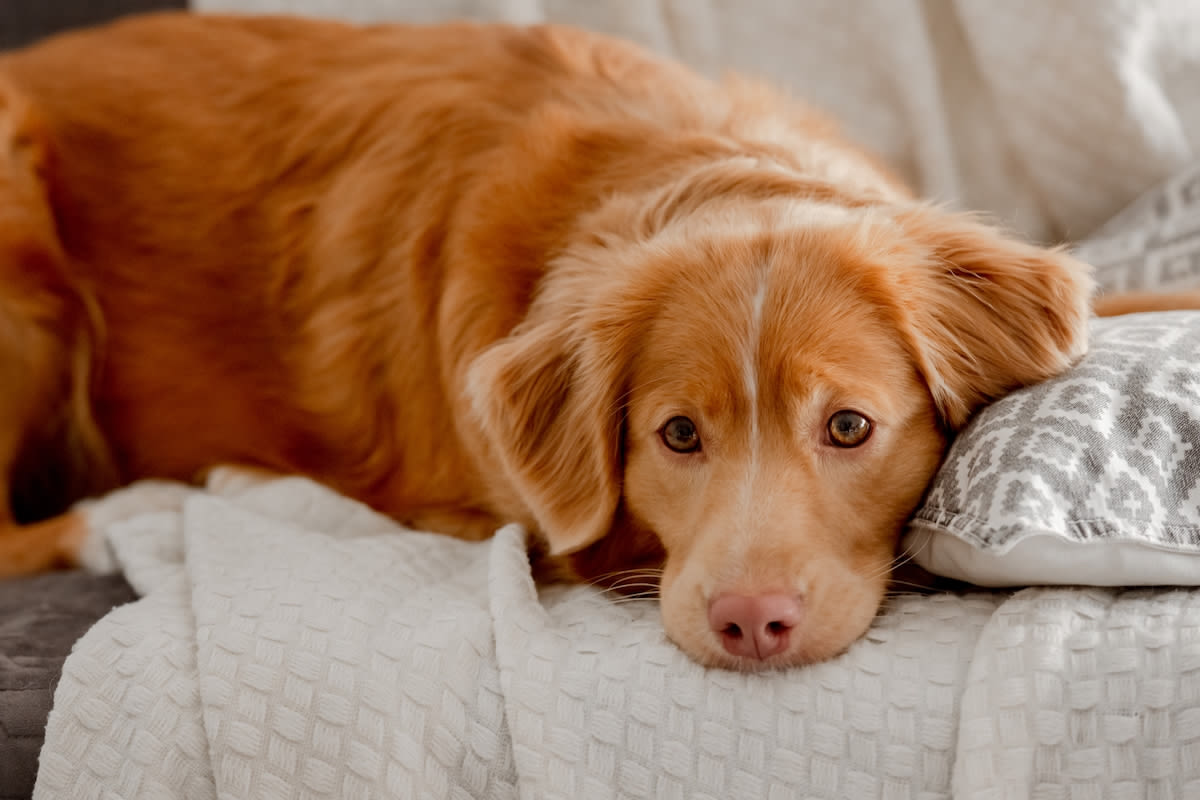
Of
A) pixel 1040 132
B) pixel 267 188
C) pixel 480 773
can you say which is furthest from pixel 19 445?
pixel 1040 132

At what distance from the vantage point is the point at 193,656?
5.62ft

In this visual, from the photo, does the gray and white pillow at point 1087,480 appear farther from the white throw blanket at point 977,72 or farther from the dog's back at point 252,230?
the white throw blanket at point 977,72

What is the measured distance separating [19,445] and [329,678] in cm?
140

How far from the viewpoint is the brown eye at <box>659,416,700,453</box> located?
70.6 inches

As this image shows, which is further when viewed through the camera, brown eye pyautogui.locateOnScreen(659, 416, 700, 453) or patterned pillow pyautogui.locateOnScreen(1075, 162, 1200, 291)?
patterned pillow pyautogui.locateOnScreen(1075, 162, 1200, 291)

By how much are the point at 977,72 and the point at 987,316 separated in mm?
1575

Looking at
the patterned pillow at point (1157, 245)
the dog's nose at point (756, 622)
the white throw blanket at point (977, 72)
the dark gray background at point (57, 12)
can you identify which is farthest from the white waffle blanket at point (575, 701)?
the dark gray background at point (57, 12)

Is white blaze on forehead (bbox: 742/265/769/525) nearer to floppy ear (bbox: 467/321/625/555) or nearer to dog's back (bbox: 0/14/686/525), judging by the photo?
floppy ear (bbox: 467/321/625/555)

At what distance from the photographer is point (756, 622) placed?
1.53 meters

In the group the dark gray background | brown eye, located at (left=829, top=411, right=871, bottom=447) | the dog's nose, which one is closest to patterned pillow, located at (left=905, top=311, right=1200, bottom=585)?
brown eye, located at (left=829, top=411, right=871, bottom=447)

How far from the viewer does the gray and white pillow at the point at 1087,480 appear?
4.86ft

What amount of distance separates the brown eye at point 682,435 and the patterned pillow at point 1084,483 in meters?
0.36

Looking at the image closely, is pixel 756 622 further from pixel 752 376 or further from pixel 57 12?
pixel 57 12

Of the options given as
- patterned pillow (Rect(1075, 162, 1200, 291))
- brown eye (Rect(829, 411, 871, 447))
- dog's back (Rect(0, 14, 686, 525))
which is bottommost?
dog's back (Rect(0, 14, 686, 525))
